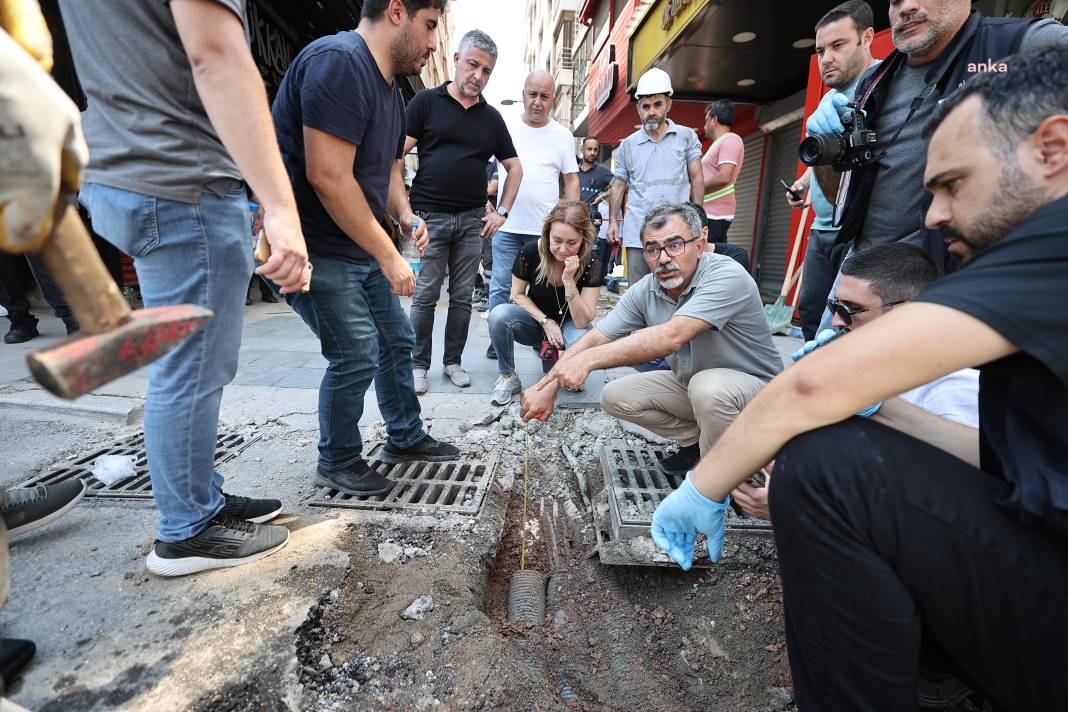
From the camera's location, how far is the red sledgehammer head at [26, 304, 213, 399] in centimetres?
65

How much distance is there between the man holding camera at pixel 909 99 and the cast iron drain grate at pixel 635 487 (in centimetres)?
108

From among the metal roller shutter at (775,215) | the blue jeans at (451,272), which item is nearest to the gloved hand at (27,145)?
the blue jeans at (451,272)

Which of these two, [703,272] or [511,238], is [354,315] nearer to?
[703,272]

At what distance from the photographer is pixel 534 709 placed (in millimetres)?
1332

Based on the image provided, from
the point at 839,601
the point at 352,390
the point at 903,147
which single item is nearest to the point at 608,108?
the point at 903,147

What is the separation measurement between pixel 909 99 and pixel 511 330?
2466mm

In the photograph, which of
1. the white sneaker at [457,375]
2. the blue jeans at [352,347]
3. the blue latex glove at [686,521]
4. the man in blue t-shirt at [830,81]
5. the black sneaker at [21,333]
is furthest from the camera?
the black sneaker at [21,333]

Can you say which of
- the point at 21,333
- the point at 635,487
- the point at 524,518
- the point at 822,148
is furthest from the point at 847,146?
the point at 21,333

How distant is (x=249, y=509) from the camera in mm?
1899

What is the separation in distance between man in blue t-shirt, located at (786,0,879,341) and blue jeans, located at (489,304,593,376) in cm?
145

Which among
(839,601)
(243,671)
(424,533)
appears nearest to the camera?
(839,601)

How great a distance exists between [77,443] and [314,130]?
230 centimetres

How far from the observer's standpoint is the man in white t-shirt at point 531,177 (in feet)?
13.3

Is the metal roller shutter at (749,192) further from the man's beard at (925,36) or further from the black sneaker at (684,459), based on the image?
the black sneaker at (684,459)
